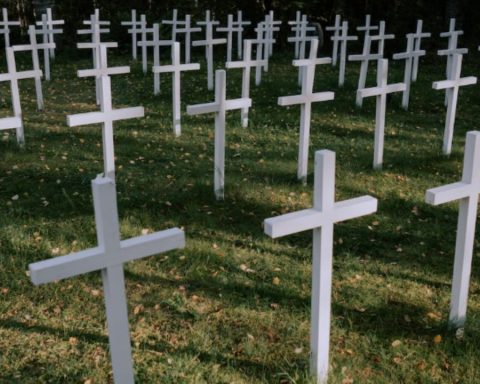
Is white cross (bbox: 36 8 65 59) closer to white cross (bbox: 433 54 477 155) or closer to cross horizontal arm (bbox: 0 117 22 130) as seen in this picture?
white cross (bbox: 433 54 477 155)

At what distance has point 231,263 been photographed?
476cm

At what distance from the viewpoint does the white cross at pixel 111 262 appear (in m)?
2.58

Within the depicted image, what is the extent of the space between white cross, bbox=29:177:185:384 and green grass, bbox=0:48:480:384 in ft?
1.99

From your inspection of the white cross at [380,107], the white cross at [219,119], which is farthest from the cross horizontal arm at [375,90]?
the white cross at [219,119]

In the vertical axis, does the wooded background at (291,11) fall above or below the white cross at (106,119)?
above

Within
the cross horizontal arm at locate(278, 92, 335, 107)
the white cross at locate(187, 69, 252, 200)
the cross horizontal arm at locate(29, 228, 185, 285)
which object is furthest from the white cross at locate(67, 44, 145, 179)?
the cross horizontal arm at locate(29, 228, 185, 285)

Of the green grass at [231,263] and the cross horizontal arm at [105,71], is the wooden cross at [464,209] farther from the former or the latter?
the cross horizontal arm at [105,71]

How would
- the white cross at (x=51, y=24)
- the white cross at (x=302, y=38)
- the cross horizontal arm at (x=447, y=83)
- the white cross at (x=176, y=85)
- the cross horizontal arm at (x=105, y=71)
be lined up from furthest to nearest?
1. the white cross at (x=302, y=38)
2. the white cross at (x=51, y=24)
3. the white cross at (x=176, y=85)
4. the cross horizontal arm at (x=105, y=71)
5. the cross horizontal arm at (x=447, y=83)

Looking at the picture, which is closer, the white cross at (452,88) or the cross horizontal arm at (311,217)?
the cross horizontal arm at (311,217)

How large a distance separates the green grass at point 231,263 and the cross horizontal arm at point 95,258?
0.88 m

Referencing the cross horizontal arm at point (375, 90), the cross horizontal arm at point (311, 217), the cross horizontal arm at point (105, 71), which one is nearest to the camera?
the cross horizontal arm at point (311, 217)

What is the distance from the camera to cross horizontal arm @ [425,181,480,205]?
339 cm

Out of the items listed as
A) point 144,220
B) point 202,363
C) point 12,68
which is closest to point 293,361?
point 202,363

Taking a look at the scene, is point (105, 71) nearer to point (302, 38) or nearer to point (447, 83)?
point (447, 83)
